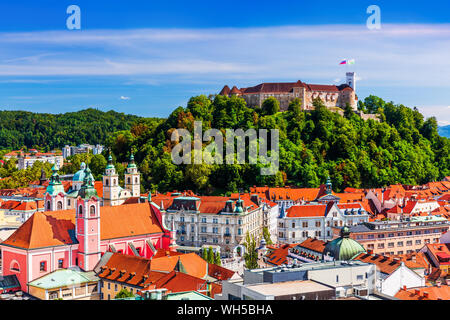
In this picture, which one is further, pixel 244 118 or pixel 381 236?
pixel 244 118

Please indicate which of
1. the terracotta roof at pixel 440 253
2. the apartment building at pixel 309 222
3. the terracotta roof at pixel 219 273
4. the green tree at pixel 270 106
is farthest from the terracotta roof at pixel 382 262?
the green tree at pixel 270 106

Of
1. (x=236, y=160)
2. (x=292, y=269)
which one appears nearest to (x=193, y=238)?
(x=236, y=160)

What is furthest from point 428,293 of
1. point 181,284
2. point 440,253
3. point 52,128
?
point 52,128

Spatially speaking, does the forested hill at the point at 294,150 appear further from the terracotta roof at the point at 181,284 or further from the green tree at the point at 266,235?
the terracotta roof at the point at 181,284

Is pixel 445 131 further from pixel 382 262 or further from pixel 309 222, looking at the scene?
pixel 382 262

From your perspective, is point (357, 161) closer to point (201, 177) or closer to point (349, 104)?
point (349, 104)
